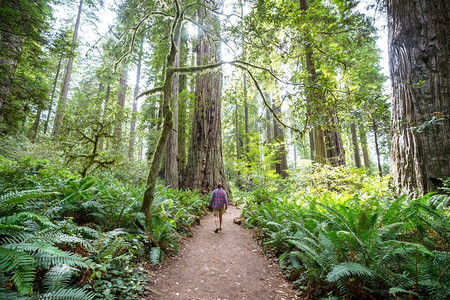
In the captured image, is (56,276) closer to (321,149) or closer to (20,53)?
(20,53)

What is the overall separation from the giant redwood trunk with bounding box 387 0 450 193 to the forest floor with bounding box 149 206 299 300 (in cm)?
343

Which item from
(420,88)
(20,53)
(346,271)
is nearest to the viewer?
(346,271)

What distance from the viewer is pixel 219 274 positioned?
11.8 feet

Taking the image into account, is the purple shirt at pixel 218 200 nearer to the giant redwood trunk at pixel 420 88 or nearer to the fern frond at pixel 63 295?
the giant redwood trunk at pixel 420 88

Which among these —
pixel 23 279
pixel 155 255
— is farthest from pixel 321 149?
pixel 23 279

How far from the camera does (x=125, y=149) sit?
786cm

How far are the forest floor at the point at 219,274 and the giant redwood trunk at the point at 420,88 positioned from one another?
3432mm

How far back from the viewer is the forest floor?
2900 millimetres

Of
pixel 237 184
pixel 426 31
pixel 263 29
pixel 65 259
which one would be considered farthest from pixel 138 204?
pixel 237 184

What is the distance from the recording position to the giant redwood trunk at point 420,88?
3758 millimetres

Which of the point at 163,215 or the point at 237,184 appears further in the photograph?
the point at 237,184

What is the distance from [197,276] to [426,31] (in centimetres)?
646

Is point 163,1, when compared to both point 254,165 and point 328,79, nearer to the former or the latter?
point 328,79

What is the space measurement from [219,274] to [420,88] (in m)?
5.26
